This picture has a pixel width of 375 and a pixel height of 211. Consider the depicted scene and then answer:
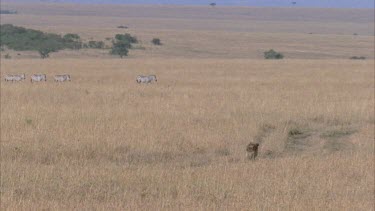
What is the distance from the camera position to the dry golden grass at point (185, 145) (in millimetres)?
11141

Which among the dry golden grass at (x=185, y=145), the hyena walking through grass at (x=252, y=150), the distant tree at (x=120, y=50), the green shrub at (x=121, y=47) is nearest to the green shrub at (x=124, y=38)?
the green shrub at (x=121, y=47)

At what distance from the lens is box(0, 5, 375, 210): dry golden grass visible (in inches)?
439

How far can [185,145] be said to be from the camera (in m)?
16.8

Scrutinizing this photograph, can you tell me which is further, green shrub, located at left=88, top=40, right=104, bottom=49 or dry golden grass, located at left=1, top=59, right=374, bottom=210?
green shrub, located at left=88, top=40, right=104, bottom=49

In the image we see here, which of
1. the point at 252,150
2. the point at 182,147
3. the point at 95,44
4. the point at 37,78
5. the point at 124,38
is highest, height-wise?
the point at 252,150

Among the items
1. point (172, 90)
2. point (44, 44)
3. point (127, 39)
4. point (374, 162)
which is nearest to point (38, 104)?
point (172, 90)

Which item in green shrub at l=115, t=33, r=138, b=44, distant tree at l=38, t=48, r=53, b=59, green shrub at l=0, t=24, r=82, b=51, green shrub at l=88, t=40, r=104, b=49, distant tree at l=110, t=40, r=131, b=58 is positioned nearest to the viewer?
distant tree at l=38, t=48, r=53, b=59

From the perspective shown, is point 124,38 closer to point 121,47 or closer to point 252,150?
point 121,47

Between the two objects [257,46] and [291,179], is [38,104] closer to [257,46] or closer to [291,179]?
[291,179]

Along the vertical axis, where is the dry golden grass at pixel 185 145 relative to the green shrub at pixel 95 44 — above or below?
above

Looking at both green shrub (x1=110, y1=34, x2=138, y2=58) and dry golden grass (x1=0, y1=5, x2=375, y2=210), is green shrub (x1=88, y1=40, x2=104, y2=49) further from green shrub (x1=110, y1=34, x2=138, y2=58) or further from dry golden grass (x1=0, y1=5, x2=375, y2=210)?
dry golden grass (x1=0, y1=5, x2=375, y2=210)

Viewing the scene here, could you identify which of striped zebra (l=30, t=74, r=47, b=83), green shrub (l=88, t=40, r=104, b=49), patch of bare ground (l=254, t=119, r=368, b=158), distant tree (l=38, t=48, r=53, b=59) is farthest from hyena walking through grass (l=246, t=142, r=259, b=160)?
green shrub (l=88, t=40, r=104, b=49)

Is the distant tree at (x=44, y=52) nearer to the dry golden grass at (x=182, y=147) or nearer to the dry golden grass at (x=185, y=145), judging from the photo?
the dry golden grass at (x=185, y=145)

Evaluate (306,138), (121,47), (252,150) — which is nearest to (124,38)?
(121,47)
